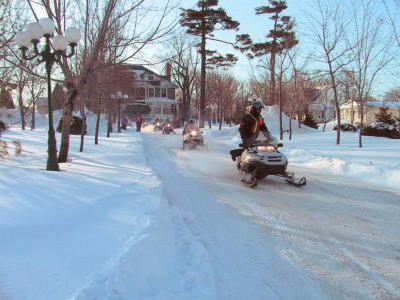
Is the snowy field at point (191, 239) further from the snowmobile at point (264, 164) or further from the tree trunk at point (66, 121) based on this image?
the tree trunk at point (66, 121)

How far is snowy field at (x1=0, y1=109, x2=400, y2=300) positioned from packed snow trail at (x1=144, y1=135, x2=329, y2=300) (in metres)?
0.02

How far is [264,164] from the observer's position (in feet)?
33.9

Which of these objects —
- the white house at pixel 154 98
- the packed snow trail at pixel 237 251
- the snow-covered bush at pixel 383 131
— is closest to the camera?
the packed snow trail at pixel 237 251

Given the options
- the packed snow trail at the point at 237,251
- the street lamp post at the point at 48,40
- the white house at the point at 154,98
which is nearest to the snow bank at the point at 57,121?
the street lamp post at the point at 48,40

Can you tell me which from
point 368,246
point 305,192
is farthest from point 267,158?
point 368,246

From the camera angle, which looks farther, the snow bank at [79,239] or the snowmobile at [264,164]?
the snowmobile at [264,164]

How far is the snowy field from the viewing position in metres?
4.30

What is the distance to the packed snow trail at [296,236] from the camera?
15.1 ft

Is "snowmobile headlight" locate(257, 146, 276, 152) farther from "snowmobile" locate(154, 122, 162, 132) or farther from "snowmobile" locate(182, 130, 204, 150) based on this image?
"snowmobile" locate(154, 122, 162, 132)

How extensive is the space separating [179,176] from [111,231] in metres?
6.61

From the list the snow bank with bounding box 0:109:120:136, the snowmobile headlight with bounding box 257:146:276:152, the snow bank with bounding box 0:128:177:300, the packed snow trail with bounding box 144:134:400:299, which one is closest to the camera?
the snow bank with bounding box 0:128:177:300

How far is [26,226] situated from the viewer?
5.40 m

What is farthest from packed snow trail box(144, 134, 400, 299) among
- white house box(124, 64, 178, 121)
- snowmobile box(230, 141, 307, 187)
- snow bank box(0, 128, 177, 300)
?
white house box(124, 64, 178, 121)

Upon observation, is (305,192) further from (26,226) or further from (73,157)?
(73,157)
